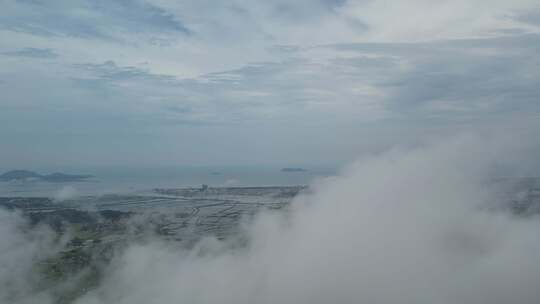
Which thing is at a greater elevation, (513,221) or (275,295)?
(513,221)

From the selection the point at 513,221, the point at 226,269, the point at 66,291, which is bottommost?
the point at 66,291

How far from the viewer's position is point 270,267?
29.8 meters

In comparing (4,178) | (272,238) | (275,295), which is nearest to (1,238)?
(272,238)

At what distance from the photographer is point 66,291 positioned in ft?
108

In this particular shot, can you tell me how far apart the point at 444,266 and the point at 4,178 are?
180276 millimetres

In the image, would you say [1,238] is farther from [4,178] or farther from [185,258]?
[4,178]

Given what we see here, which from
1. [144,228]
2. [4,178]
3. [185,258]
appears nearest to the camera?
[185,258]

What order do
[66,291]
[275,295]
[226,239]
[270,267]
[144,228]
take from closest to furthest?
[275,295]
[270,267]
[66,291]
[226,239]
[144,228]

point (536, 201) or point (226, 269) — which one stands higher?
point (536, 201)

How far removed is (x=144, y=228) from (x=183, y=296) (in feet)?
95.6

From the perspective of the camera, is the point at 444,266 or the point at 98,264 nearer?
the point at 444,266

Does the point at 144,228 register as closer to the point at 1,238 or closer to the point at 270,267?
the point at 1,238

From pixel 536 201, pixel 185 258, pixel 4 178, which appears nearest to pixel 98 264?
pixel 185 258

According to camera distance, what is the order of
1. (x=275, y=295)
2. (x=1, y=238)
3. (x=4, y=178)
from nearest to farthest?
(x=275, y=295) < (x=1, y=238) < (x=4, y=178)
